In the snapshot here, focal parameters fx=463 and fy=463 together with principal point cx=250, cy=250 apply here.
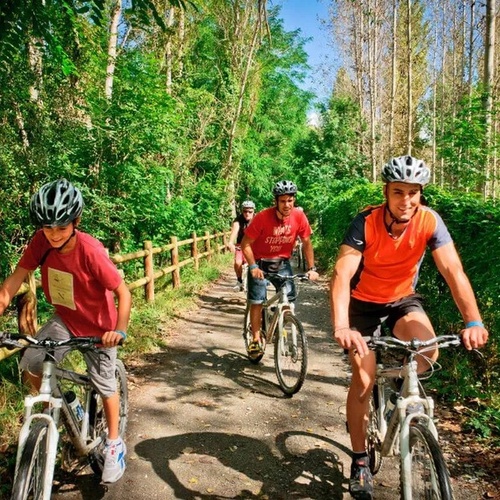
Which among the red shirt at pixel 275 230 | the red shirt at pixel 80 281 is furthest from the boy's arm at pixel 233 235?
the red shirt at pixel 80 281

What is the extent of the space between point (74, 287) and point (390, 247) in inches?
83.4

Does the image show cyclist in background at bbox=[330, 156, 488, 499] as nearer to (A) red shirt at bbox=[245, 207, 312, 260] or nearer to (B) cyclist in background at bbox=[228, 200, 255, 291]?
(A) red shirt at bbox=[245, 207, 312, 260]

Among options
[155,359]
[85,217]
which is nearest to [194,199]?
[85,217]

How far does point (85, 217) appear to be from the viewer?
8.87 metres

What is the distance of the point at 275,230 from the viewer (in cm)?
589

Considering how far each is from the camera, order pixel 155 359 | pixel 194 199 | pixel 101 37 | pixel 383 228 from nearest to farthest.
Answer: pixel 383 228
pixel 155 359
pixel 101 37
pixel 194 199

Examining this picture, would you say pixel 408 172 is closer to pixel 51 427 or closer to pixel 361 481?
pixel 361 481

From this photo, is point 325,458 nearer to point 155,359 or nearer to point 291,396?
point 291,396

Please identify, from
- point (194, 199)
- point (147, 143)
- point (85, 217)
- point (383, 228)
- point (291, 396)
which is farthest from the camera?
point (194, 199)

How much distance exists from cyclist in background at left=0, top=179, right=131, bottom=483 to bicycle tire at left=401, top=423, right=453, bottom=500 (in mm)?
1715

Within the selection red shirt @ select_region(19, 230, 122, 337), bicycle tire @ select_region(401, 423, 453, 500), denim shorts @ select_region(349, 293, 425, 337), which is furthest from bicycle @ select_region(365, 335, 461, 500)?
red shirt @ select_region(19, 230, 122, 337)

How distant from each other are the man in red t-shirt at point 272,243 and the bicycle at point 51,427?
2.75 m

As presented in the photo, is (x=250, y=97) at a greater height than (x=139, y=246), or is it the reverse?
(x=250, y=97)

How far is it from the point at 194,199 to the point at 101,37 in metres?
6.84
